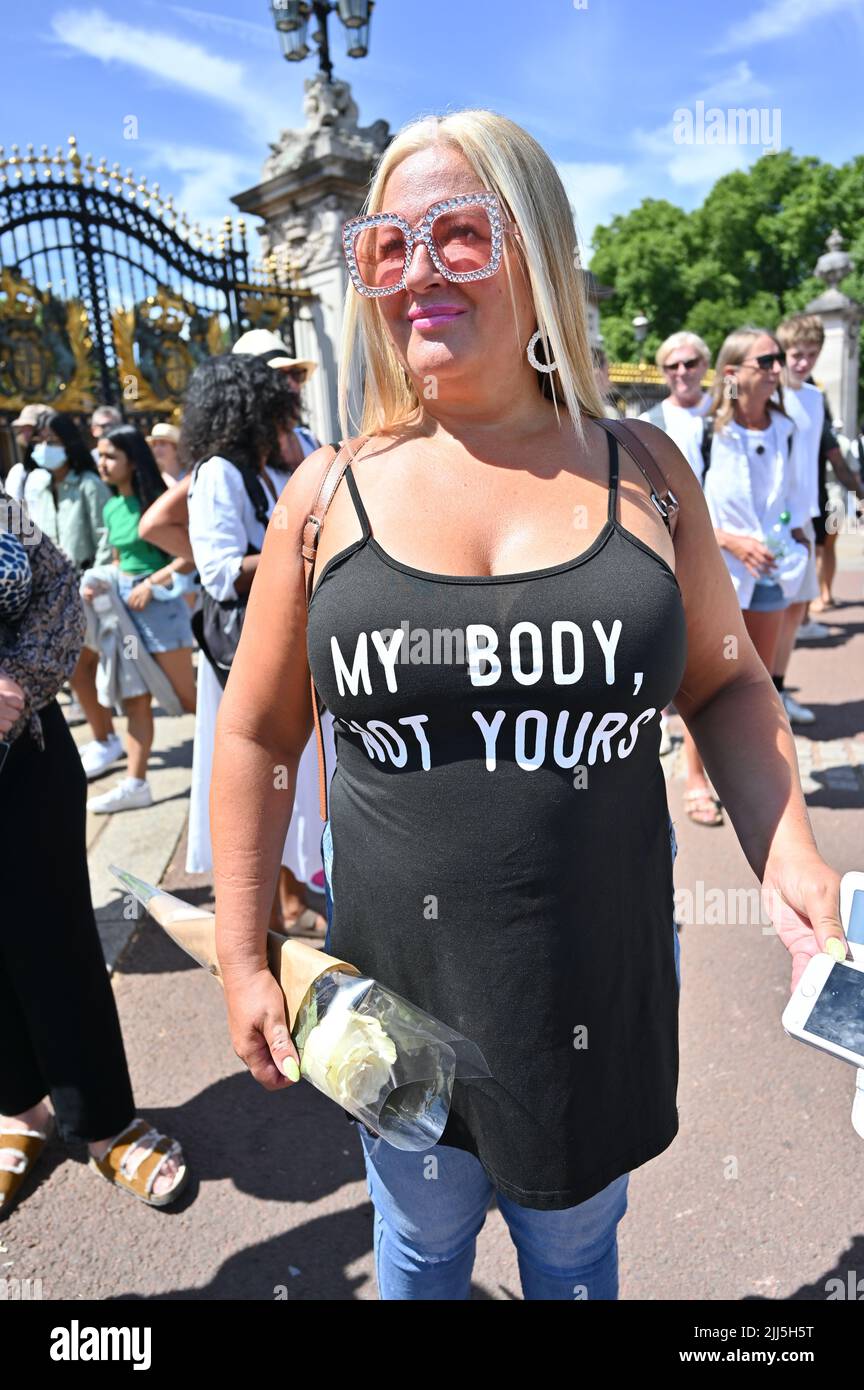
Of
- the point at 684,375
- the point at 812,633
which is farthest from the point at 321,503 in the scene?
the point at 812,633

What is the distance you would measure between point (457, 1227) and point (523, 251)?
1.44 metres

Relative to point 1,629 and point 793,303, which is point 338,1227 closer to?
point 1,629

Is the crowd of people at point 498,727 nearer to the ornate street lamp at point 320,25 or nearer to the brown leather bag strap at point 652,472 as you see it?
the brown leather bag strap at point 652,472

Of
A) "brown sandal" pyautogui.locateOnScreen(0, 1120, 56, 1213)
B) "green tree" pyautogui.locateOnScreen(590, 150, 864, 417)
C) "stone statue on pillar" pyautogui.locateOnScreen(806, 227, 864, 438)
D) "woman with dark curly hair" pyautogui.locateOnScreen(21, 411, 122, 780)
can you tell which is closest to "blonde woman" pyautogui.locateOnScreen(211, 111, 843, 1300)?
"brown sandal" pyautogui.locateOnScreen(0, 1120, 56, 1213)

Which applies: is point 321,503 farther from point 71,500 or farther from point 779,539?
point 71,500

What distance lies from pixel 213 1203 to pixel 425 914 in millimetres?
1607

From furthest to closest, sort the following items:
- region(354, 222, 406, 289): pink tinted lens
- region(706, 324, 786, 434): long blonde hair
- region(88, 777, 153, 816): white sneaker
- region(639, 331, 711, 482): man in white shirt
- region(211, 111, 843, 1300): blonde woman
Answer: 1. region(88, 777, 153, 816): white sneaker
2. region(639, 331, 711, 482): man in white shirt
3. region(706, 324, 786, 434): long blonde hair
4. region(354, 222, 406, 289): pink tinted lens
5. region(211, 111, 843, 1300): blonde woman

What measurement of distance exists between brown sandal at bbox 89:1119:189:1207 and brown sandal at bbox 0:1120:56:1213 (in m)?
0.16

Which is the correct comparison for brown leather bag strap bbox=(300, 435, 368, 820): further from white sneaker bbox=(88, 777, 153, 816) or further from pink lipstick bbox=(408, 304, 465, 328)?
white sneaker bbox=(88, 777, 153, 816)

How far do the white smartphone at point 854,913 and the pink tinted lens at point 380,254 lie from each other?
1019mm

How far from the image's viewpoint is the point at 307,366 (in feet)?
14.6

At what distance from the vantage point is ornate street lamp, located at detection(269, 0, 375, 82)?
978 cm

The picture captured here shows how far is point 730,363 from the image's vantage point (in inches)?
175

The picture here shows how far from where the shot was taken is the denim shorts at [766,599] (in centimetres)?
454
